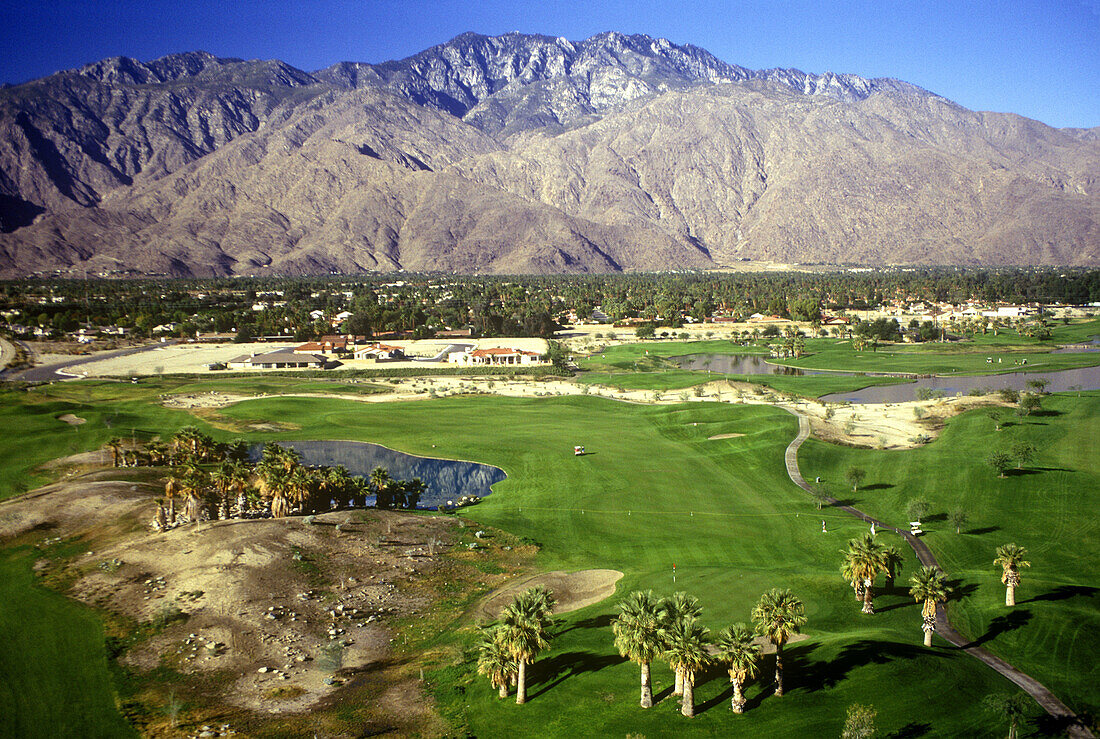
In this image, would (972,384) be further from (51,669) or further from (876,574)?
(51,669)

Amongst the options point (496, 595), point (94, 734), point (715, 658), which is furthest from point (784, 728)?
point (94, 734)

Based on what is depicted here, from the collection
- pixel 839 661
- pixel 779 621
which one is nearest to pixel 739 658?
pixel 779 621

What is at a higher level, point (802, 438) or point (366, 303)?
point (366, 303)

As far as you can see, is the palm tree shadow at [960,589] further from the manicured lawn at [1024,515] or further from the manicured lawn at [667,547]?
the manicured lawn at [667,547]

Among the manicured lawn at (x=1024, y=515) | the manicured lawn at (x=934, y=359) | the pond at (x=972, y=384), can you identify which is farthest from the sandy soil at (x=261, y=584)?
the manicured lawn at (x=934, y=359)

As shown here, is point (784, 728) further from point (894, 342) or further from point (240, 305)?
point (240, 305)

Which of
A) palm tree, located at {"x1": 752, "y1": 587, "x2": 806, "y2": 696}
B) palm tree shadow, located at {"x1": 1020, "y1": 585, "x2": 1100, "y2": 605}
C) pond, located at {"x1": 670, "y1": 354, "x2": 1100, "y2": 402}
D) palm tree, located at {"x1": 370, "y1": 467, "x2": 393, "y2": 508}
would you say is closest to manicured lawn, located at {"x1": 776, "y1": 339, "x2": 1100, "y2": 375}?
pond, located at {"x1": 670, "y1": 354, "x2": 1100, "y2": 402}
